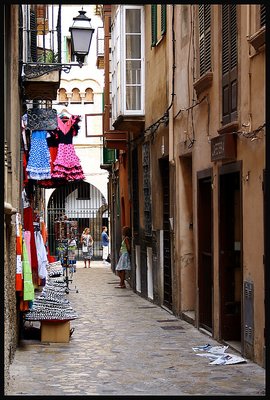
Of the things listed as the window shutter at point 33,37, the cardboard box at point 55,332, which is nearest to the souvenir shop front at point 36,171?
the cardboard box at point 55,332

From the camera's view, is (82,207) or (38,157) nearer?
(38,157)

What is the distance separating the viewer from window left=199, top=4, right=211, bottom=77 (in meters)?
13.9

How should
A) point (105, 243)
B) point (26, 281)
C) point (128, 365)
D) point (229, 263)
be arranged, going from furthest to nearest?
point (105, 243)
point (229, 263)
point (26, 281)
point (128, 365)

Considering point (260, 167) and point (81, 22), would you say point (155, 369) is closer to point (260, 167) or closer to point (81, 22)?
point (260, 167)

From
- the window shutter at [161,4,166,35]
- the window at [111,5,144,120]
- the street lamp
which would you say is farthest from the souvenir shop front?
the window shutter at [161,4,166,35]

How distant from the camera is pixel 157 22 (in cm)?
1981

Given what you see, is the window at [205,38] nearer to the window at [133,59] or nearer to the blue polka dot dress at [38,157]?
the blue polka dot dress at [38,157]

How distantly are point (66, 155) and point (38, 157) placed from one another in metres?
2.76

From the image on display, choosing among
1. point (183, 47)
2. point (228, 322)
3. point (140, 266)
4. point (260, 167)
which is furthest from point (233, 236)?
point (140, 266)

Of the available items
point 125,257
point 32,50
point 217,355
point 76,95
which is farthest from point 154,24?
point 76,95

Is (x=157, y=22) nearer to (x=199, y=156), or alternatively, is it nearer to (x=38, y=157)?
(x=38, y=157)

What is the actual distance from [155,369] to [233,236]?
9.01ft

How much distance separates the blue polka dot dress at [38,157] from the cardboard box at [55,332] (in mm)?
4276

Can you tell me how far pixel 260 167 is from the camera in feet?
35.0
